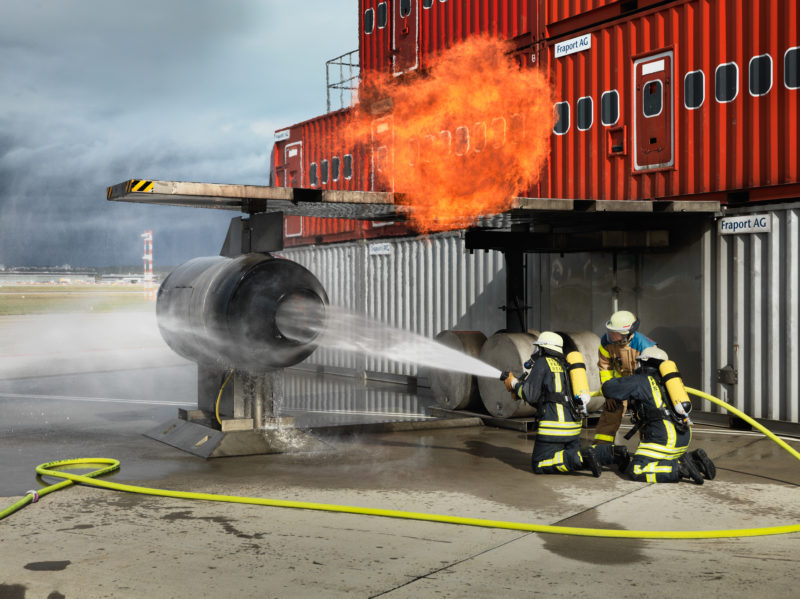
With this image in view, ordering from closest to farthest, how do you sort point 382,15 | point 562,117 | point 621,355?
point 621,355, point 562,117, point 382,15

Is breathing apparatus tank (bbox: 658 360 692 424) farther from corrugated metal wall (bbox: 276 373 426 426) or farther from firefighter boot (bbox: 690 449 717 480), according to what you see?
corrugated metal wall (bbox: 276 373 426 426)

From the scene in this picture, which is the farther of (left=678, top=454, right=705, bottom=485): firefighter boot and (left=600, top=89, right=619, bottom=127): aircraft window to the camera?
(left=600, top=89, right=619, bottom=127): aircraft window

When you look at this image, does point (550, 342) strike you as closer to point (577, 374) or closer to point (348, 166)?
point (577, 374)

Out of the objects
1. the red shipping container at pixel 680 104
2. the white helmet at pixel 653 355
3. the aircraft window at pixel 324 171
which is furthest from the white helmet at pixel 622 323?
the aircraft window at pixel 324 171

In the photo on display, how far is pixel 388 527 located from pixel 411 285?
1070 cm

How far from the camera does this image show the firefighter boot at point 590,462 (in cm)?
800

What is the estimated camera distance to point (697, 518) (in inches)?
253

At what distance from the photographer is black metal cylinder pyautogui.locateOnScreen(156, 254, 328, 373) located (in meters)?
9.09

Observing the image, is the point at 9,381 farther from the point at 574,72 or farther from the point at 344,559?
the point at 344,559

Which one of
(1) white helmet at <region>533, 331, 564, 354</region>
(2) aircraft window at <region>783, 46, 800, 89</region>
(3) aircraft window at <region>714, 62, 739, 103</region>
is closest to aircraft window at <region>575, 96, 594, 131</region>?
(3) aircraft window at <region>714, 62, 739, 103</region>

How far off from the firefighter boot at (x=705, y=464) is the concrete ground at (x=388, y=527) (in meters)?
0.11

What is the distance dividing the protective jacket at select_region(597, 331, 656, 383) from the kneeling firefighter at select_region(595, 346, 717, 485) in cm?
89

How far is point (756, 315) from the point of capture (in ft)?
34.8

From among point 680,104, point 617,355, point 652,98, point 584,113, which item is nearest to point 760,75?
point 680,104
